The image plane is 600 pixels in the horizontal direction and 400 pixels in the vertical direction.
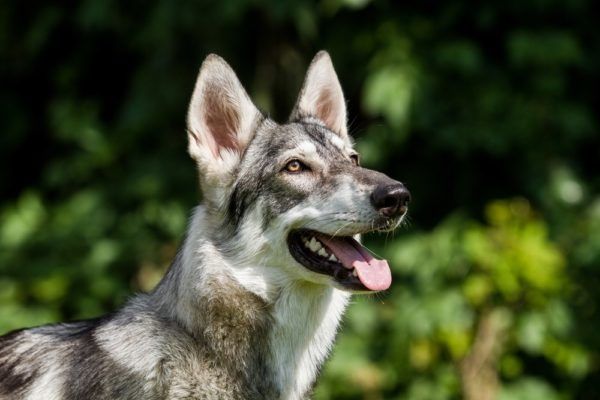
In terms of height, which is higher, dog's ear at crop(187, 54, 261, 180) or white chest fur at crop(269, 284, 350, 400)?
dog's ear at crop(187, 54, 261, 180)

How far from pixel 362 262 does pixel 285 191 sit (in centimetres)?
43

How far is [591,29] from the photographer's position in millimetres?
7492

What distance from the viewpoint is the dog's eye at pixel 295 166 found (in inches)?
158

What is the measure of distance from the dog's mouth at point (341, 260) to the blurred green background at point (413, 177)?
2.89m

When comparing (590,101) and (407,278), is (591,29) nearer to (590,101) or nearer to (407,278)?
(590,101)

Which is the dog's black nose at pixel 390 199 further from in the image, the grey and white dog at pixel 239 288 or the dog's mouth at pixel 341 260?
the dog's mouth at pixel 341 260

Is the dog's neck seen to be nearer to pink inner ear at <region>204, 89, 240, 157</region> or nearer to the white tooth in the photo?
the white tooth

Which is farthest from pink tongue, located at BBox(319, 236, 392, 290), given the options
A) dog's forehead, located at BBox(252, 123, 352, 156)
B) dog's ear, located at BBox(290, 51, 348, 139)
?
dog's ear, located at BBox(290, 51, 348, 139)

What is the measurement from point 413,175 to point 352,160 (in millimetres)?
3415

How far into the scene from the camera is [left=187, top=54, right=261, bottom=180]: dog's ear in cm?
407

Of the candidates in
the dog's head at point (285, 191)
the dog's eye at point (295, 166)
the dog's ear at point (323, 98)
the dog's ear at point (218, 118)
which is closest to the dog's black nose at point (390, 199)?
the dog's head at point (285, 191)

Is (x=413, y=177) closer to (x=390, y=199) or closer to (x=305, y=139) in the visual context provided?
(x=305, y=139)

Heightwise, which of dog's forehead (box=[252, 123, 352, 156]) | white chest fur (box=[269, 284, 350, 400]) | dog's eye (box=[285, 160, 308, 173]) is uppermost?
dog's forehead (box=[252, 123, 352, 156])

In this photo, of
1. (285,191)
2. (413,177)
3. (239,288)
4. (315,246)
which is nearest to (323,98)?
(285,191)
